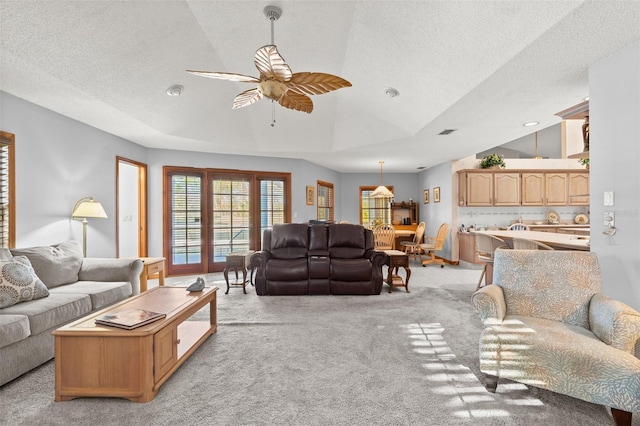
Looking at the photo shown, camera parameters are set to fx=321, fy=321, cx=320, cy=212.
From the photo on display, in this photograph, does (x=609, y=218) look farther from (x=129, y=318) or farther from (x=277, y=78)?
(x=129, y=318)

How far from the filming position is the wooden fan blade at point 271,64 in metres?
2.28

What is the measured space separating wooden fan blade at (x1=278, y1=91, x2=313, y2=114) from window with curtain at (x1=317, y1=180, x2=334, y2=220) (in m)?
4.89

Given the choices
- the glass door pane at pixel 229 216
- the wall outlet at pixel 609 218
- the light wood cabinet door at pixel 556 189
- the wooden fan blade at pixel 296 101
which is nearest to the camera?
the wall outlet at pixel 609 218

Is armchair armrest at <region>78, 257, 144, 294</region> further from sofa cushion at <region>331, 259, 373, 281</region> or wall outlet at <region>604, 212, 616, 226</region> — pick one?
wall outlet at <region>604, 212, 616, 226</region>

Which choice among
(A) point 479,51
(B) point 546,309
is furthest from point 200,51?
(B) point 546,309

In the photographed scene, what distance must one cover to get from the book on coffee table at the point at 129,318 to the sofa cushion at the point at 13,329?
542 mm

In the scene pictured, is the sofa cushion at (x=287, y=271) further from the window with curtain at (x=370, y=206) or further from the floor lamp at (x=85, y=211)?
the window with curtain at (x=370, y=206)

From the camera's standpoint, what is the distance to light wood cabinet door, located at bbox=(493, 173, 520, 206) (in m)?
6.89

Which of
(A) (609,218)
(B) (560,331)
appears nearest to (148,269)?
(B) (560,331)

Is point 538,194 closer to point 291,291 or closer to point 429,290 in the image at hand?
point 429,290

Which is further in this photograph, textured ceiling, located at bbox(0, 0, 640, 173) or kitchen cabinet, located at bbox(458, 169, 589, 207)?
kitchen cabinet, located at bbox(458, 169, 589, 207)

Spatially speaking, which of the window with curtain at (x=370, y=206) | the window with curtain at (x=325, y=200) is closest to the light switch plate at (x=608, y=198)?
the window with curtain at (x=325, y=200)

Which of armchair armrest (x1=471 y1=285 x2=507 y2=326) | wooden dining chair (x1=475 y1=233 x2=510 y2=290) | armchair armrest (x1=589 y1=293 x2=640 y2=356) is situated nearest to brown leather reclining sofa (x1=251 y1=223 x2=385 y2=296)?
wooden dining chair (x1=475 y1=233 x2=510 y2=290)

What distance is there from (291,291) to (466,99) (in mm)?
3254
